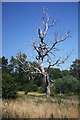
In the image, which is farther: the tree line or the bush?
the tree line

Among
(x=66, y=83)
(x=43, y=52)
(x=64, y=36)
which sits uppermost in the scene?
(x=64, y=36)

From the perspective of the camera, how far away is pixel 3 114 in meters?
2.50

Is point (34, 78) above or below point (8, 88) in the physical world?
below

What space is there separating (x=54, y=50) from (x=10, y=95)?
13.9 feet

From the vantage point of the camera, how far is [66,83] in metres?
10.1

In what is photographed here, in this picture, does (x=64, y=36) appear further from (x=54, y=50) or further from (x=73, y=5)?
(x=73, y=5)

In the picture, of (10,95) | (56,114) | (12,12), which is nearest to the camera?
(56,114)

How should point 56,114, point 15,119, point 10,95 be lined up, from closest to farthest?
1. point 15,119
2. point 56,114
3. point 10,95

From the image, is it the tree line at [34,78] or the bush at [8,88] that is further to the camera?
the tree line at [34,78]

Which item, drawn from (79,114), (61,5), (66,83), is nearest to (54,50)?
(61,5)

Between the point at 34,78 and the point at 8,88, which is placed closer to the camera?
the point at 8,88

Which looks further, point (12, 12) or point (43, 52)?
point (43, 52)

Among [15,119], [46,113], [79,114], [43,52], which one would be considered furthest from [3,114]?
[43,52]

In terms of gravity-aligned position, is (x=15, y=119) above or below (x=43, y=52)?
below
